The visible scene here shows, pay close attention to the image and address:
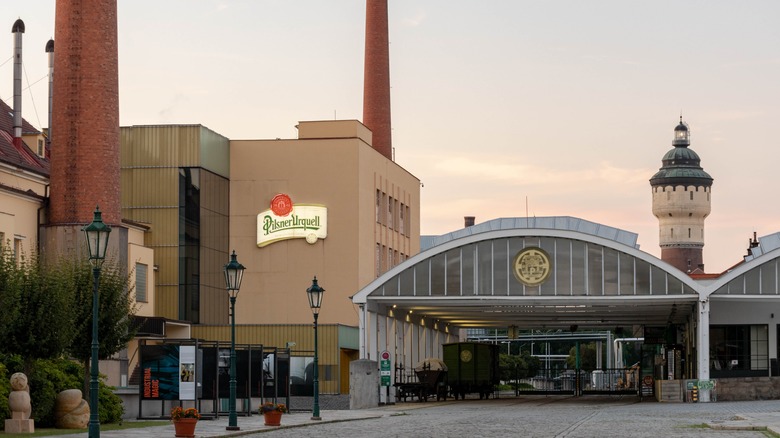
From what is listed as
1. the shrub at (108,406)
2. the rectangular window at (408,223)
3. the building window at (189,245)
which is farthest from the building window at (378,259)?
the shrub at (108,406)

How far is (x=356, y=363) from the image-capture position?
53.2m

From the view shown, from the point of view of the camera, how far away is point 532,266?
183 ft

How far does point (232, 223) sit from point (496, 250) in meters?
20.4

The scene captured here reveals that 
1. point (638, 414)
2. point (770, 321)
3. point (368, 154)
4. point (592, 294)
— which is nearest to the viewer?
point (638, 414)

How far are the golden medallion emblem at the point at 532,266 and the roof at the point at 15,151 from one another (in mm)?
21312

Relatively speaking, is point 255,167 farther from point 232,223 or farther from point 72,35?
point 72,35

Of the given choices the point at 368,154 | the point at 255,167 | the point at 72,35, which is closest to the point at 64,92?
the point at 72,35

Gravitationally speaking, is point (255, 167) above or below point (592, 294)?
above

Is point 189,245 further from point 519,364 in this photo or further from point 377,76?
point 519,364

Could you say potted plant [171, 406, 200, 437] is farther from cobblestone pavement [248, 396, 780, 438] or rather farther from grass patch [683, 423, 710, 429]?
grass patch [683, 423, 710, 429]

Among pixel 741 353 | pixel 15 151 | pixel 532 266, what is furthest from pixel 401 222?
pixel 15 151

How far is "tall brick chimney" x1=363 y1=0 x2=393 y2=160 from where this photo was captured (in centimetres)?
8375

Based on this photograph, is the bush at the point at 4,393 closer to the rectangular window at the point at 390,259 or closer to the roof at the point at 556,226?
the roof at the point at 556,226

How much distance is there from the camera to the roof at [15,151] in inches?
2274
